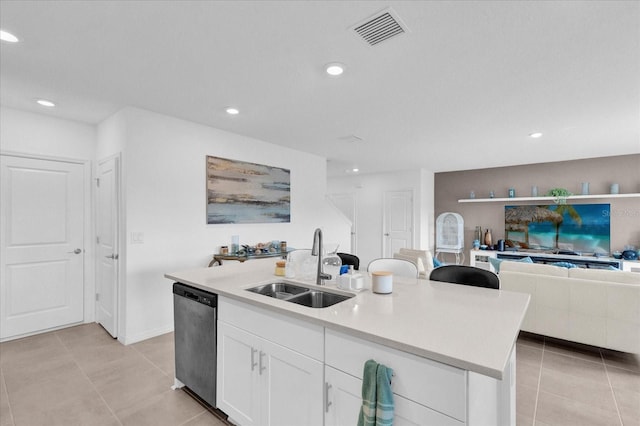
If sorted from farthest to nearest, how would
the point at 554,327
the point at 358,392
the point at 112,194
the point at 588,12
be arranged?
the point at 112,194 → the point at 554,327 → the point at 588,12 → the point at 358,392

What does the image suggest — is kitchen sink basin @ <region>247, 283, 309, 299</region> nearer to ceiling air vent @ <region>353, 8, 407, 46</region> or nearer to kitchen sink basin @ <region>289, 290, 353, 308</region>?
kitchen sink basin @ <region>289, 290, 353, 308</region>

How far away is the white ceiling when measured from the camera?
1733mm

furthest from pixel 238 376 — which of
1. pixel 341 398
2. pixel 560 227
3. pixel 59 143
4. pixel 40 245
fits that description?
pixel 560 227

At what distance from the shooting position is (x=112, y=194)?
10.9 ft

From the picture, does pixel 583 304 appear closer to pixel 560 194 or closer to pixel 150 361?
pixel 560 194

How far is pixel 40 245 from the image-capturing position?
11.2ft

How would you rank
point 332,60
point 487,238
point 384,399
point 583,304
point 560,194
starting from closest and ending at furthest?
point 384,399 < point 332,60 < point 583,304 < point 560,194 < point 487,238

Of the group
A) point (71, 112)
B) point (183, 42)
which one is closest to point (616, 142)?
point (183, 42)

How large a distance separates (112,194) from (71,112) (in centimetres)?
103

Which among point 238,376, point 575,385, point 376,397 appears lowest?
point 575,385

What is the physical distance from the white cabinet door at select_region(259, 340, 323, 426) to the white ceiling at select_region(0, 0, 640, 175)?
1880 millimetres

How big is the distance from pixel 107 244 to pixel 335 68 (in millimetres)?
3162

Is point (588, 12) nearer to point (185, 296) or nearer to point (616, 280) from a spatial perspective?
point (616, 280)

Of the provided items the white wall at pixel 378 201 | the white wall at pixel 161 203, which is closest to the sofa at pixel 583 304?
the white wall at pixel 161 203
